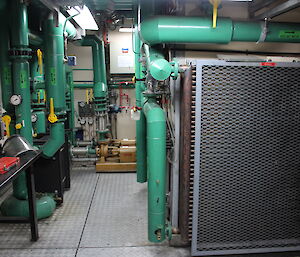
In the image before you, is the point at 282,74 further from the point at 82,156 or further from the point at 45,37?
the point at 82,156

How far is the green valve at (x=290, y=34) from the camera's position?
2643 millimetres

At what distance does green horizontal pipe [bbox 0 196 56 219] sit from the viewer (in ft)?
9.75

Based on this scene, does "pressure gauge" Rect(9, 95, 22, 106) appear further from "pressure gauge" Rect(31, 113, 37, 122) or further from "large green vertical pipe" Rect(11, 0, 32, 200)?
"pressure gauge" Rect(31, 113, 37, 122)

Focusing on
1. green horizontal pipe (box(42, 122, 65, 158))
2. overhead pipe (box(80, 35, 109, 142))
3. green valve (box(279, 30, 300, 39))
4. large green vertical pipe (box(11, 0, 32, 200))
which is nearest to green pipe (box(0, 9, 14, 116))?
large green vertical pipe (box(11, 0, 32, 200))

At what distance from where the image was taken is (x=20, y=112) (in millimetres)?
2805

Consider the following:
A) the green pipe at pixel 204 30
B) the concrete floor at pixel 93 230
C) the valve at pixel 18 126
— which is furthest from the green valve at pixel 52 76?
the concrete floor at pixel 93 230

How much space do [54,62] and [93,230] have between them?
2.07 metres

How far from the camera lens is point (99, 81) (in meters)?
4.98

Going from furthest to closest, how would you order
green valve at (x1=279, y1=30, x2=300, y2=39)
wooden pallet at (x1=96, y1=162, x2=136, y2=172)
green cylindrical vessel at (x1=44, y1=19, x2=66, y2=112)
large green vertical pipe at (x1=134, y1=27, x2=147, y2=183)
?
wooden pallet at (x1=96, y1=162, x2=136, y2=172), large green vertical pipe at (x1=134, y1=27, x2=147, y2=183), green cylindrical vessel at (x1=44, y1=19, x2=66, y2=112), green valve at (x1=279, y1=30, x2=300, y2=39)

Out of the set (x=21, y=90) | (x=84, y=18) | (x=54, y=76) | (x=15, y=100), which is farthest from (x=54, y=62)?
(x=84, y=18)

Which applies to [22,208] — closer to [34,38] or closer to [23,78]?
[23,78]

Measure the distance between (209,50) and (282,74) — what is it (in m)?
1.00

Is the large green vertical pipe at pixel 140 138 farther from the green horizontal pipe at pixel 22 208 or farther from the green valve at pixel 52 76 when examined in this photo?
the green horizontal pipe at pixel 22 208

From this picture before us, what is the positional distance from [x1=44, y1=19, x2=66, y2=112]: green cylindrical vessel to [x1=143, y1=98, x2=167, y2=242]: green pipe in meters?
1.56
